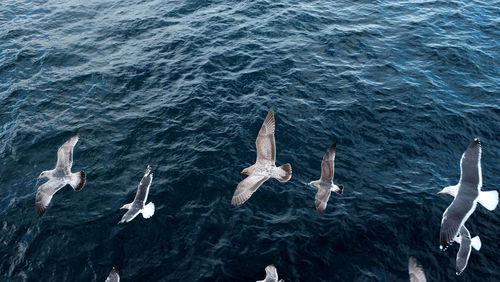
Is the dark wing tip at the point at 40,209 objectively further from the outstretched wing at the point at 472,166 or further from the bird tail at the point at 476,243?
the bird tail at the point at 476,243

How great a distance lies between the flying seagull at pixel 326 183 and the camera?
1659 cm

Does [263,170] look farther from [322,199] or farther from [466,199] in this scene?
[466,199]

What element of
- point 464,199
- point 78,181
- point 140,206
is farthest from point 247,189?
point 464,199

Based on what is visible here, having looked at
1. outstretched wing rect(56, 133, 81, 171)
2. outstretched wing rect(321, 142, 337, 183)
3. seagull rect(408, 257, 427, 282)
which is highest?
outstretched wing rect(321, 142, 337, 183)

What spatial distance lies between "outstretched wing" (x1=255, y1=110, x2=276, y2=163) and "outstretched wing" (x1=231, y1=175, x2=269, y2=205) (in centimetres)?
95

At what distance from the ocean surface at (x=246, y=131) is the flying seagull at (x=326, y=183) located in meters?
0.83

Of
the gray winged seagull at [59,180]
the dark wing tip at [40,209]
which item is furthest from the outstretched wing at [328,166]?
the dark wing tip at [40,209]

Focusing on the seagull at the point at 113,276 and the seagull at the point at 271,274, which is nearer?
the seagull at the point at 271,274

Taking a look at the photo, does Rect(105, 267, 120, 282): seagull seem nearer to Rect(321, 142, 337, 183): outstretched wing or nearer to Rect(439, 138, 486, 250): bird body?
Rect(321, 142, 337, 183): outstretched wing

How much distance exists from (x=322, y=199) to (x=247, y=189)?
3580 millimetres

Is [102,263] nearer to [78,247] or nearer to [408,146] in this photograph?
[78,247]

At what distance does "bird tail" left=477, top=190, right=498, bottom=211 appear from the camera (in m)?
14.0

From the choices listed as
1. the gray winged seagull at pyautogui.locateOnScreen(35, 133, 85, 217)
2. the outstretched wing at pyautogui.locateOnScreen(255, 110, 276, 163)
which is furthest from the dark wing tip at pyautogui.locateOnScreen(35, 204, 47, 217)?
the outstretched wing at pyautogui.locateOnScreen(255, 110, 276, 163)

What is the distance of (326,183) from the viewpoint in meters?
17.0
